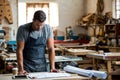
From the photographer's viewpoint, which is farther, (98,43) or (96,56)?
(98,43)

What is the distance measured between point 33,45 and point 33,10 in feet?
28.8

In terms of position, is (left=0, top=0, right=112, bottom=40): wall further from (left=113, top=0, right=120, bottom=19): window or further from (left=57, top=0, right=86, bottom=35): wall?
(left=113, top=0, right=120, bottom=19): window

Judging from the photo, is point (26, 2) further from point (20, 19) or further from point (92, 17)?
point (92, 17)

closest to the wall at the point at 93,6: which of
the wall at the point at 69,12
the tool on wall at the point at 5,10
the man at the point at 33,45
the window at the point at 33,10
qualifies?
the wall at the point at 69,12

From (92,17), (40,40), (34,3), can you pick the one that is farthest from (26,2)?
(40,40)

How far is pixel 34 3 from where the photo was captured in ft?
42.0

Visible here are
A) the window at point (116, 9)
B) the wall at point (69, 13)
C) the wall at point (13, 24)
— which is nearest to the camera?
the window at point (116, 9)

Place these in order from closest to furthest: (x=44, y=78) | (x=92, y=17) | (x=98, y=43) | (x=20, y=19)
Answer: (x=44, y=78), (x=98, y=43), (x=92, y=17), (x=20, y=19)

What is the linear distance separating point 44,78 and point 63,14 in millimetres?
Answer: 10017

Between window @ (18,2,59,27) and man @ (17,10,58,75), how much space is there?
867 cm

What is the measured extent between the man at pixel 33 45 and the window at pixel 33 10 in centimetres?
867

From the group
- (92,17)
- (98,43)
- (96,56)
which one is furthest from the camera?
(92,17)

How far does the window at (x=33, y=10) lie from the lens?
12711 mm

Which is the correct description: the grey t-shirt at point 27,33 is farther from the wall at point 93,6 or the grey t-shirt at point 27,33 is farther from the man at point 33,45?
the wall at point 93,6
